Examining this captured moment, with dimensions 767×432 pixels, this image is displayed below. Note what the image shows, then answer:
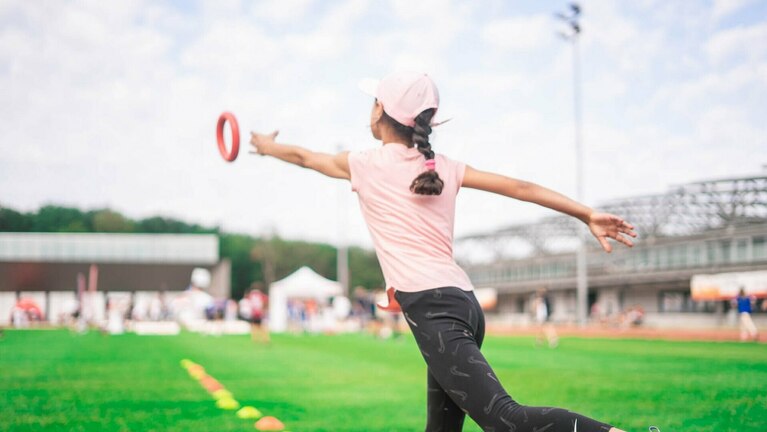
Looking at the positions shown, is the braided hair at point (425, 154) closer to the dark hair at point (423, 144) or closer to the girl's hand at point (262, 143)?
the dark hair at point (423, 144)

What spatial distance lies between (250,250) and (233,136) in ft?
331

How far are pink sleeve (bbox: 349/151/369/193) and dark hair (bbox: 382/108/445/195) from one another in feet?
0.62

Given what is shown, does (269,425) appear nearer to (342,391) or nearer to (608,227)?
(342,391)

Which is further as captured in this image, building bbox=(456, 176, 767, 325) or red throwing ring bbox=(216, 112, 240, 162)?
building bbox=(456, 176, 767, 325)

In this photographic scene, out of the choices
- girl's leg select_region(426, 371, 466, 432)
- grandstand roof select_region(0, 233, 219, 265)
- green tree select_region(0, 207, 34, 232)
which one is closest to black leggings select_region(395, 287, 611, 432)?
girl's leg select_region(426, 371, 466, 432)

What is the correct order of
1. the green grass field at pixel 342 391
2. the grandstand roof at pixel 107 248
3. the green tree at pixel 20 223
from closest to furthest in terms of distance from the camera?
the green grass field at pixel 342 391 < the green tree at pixel 20 223 < the grandstand roof at pixel 107 248

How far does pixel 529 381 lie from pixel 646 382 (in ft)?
4.98

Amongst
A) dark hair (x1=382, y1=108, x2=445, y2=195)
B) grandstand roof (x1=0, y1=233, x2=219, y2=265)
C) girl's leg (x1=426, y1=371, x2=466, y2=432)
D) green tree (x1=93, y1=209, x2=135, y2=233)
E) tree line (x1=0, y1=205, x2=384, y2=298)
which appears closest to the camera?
dark hair (x1=382, y1=108, x2=445, y2=195)

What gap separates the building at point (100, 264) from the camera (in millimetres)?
69500

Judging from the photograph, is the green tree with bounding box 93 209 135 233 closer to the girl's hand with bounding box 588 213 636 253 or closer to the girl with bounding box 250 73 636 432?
the girl with bounding box 250 73 636 432

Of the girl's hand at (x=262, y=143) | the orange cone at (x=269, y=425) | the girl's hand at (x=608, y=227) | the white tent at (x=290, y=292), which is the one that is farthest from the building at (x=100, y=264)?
the girl's hand at (x=608, y=227)

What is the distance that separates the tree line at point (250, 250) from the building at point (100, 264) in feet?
19.3

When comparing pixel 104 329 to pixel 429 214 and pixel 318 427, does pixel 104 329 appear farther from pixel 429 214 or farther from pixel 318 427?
pixel 429 214

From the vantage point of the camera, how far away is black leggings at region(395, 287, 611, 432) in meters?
2.80
